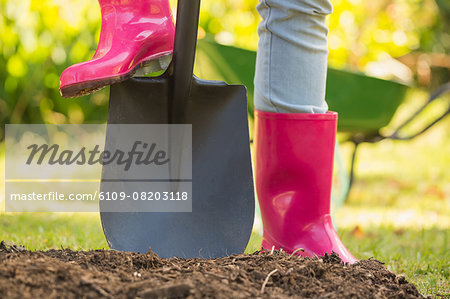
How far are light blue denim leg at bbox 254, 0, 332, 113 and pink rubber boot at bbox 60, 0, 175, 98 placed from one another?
9.1 inches

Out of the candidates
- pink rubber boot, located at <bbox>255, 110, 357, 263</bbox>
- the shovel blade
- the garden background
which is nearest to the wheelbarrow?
the garden background

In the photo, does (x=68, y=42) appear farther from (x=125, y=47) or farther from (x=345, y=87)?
(x=125, y=47)

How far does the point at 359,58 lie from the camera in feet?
10.4

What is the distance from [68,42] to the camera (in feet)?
10.9

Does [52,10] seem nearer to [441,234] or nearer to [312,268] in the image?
[441,234]

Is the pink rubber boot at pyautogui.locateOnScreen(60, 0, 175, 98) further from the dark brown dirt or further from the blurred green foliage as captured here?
the blurred green foliage

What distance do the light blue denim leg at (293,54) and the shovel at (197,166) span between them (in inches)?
3.2

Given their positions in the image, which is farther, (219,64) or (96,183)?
(96,183)

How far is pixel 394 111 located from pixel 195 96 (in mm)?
1619

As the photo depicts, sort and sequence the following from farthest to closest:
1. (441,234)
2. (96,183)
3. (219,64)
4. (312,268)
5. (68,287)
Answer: (96,183) < (219,64) < (441,234) < (312,268) < (68,287)

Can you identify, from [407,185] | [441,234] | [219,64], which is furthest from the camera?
[407,185]

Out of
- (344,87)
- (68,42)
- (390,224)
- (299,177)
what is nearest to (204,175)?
(299,177)

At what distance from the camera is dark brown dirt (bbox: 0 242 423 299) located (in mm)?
782

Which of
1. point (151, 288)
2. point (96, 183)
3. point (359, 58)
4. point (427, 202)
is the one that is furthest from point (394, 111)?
point (151, 288)
